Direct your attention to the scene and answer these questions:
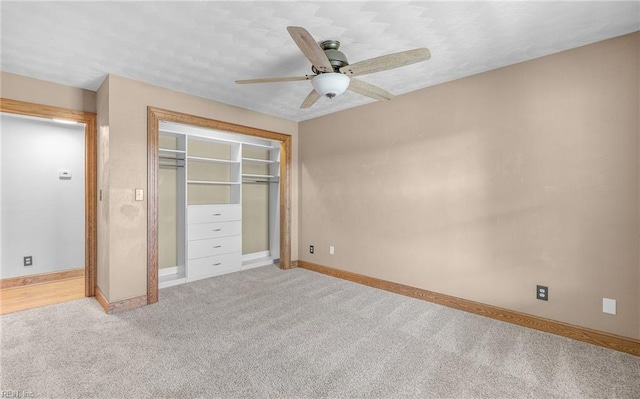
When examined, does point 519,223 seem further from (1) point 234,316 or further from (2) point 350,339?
(1) point 234,316

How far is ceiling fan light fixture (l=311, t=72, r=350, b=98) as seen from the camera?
86.9 inches

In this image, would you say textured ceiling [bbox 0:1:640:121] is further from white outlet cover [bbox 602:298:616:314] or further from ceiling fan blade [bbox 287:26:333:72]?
white outlet cover [bbox 602:298:616:314]

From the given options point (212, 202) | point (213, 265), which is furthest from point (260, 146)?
point (213, 265)

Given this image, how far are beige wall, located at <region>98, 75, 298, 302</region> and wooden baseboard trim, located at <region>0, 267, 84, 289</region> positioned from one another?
1.51 meters

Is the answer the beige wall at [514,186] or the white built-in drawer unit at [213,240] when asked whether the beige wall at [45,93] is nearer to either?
the white built-in drawer unit at [213,240]

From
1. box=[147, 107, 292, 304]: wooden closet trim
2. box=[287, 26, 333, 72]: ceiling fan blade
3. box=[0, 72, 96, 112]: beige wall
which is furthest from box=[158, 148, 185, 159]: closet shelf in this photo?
box=[287, 26, 333, 72]: ceiling fan blade

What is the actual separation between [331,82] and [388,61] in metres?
0.43

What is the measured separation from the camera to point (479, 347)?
2375 millimetres

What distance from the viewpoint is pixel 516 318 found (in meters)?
2.79

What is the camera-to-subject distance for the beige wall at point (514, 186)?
2.34 metres

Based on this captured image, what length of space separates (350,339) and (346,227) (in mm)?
1980

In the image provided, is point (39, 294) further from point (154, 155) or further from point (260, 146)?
point (260, 146)

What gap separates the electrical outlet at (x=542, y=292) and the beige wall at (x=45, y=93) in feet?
16.8

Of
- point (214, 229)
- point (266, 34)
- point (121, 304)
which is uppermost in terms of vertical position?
point (266, 34)
